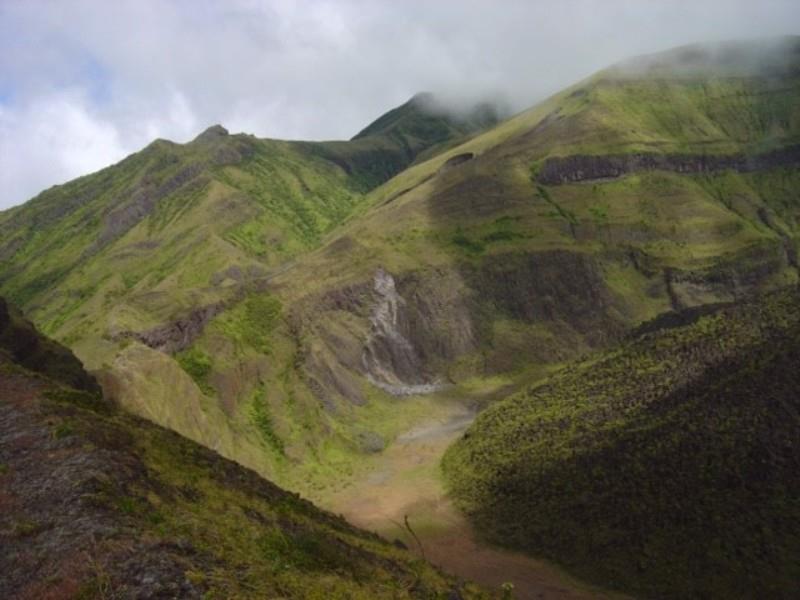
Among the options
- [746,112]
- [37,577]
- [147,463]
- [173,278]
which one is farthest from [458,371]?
[746,112]

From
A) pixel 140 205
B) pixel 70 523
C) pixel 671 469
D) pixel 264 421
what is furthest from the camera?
pixel 140 205

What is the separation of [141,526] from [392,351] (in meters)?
79.1

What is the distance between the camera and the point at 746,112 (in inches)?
6334

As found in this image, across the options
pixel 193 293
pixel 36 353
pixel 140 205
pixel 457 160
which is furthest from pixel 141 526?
pixel 140 205

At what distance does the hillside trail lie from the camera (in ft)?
144

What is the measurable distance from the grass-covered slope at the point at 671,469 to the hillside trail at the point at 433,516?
5.47ft

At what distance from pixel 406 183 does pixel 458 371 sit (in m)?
84.5

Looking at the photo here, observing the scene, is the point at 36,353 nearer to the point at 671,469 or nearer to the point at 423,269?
the point at 671,469

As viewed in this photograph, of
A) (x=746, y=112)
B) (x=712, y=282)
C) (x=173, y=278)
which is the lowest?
(x=712, y=282)

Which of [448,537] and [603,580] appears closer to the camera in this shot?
[603,580]

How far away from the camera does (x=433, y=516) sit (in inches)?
2232

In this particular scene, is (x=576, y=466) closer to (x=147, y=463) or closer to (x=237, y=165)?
(x=147, y=463)

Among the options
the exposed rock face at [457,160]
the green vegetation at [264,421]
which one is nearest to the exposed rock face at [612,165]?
the exposed rock face at [457,160]

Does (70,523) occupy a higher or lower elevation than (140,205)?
lower
